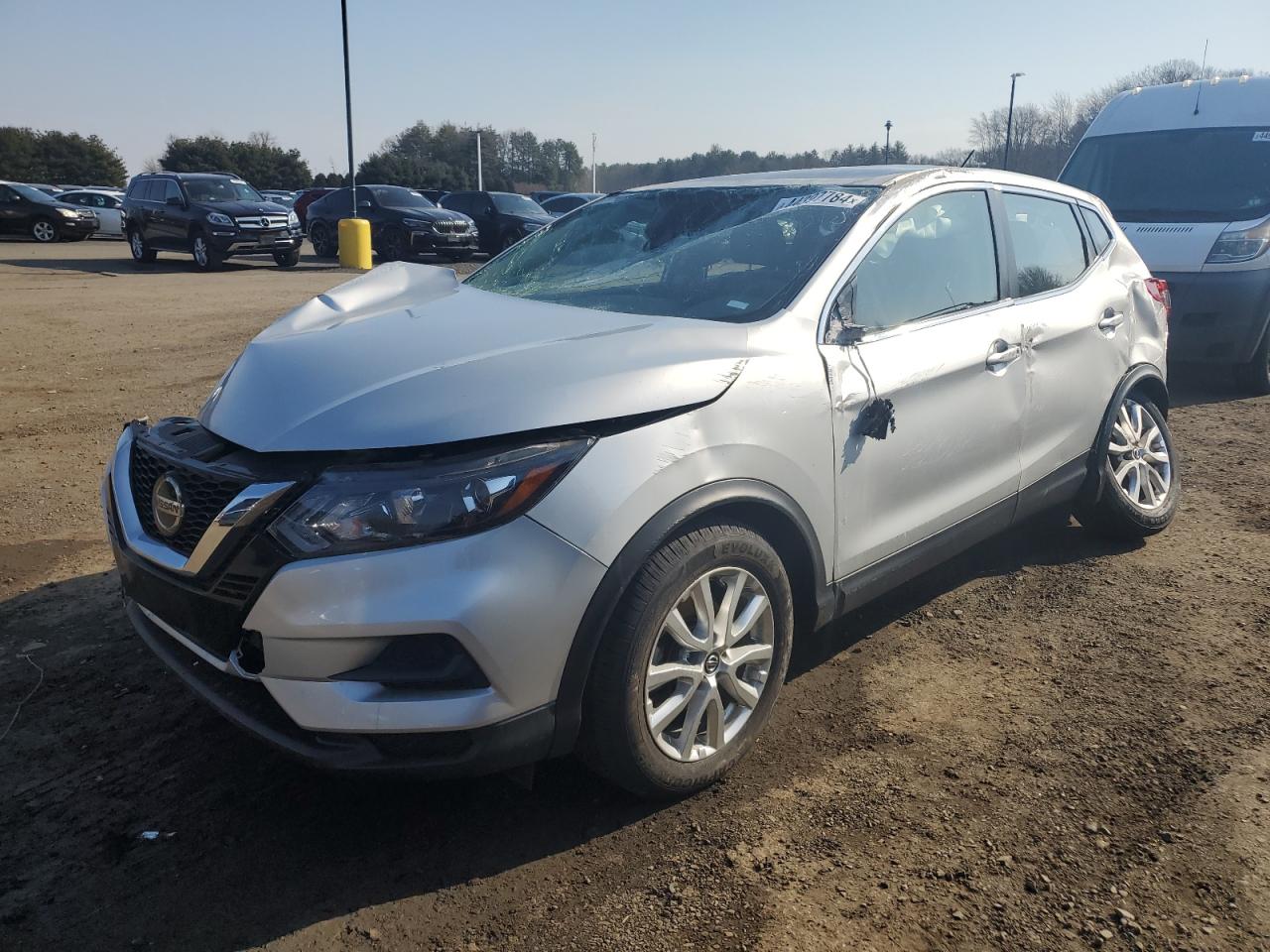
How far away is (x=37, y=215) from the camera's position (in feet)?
88.8

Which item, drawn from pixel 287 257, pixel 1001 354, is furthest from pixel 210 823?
pixel 287 257

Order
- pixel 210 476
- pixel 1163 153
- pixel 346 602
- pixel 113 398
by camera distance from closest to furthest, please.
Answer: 1. pixel 346 602
2. pixel 210 476
3. pixel 113 398
4. pixel 1163 153

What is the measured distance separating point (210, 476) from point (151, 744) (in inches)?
42.6

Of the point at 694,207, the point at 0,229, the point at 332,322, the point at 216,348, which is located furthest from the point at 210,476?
the point at 0,229

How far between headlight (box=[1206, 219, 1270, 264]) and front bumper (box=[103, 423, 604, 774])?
23.9ft

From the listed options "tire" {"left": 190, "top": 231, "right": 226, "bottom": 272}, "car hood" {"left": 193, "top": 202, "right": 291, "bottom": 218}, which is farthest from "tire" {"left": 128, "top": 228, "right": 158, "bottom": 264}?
"car hood" {"left": 193, "top": 202, "right": 291, "bottom": 218}

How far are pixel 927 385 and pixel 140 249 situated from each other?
817 inches

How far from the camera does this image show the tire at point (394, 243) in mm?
21125

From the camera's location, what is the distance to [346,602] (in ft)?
7.38

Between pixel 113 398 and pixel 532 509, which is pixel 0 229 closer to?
pixel 113 398

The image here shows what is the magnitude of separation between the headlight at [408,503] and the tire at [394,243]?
1977 centimetres

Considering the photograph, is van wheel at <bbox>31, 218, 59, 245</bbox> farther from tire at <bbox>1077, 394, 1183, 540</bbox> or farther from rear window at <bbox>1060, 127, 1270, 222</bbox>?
tire at <bbox>1077, 394, 1183, 540</bbox>

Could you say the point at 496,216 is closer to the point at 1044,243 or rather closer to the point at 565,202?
the point at 565,202

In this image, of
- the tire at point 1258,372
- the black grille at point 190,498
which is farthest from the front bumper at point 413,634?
the tire at point 1258,372
